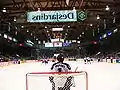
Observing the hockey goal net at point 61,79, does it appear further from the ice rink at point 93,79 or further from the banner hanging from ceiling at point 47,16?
the banner hanging from ceiling at point 47,16

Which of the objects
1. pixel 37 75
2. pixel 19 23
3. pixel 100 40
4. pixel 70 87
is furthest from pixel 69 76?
pixel 100 40

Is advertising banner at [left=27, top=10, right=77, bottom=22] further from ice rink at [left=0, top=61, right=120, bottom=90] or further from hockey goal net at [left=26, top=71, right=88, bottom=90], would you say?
hockey goal net at [left=26, top=71, right=88, bottom=90]

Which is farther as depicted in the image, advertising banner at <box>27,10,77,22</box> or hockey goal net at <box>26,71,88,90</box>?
advertising banner at <box>27,10,77,22</box>

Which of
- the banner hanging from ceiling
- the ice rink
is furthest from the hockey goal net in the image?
the banner hanging from ceiling

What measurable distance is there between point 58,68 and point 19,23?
73.7ft

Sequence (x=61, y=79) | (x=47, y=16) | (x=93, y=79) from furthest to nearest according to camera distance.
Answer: (x=47, y=16), (x=93, y=79), (x=61, y=79)

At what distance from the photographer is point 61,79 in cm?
466

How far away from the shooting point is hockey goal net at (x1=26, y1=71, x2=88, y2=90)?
184 inches

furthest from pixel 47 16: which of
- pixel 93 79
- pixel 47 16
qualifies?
pixel 93 79

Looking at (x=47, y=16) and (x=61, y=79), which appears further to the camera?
(x=47, y=16)

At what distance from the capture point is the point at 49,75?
15.7 feet

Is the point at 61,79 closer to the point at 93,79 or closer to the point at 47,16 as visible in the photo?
the point at 93,79

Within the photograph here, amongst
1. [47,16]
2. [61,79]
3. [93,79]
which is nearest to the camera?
[61,79]

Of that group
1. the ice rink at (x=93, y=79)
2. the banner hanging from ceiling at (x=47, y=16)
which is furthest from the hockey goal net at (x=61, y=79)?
the banner hanging from ceiling at (x=47, y=16)
